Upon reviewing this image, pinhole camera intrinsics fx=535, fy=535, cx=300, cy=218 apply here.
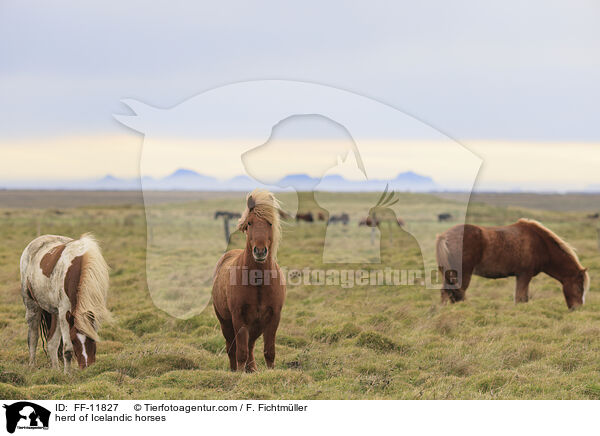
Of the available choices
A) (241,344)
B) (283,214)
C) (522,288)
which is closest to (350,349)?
(241,344)

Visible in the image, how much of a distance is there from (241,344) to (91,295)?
1.94 m

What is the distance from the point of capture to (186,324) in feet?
29.7

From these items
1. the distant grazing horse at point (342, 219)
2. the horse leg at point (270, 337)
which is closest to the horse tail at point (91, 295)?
the horse leg at point (270, 337)

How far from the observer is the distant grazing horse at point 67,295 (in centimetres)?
626

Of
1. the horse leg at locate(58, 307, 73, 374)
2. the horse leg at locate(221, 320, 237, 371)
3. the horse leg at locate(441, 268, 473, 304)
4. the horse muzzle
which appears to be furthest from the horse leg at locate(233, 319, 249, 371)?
the horse leg at locate(441, 268, 473, 304)

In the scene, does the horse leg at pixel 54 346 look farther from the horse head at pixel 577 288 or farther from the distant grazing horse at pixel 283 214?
the horse head at pixel 577 288

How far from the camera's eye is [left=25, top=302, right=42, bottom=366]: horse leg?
717cm

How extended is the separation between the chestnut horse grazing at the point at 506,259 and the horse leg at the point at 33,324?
6988 mm

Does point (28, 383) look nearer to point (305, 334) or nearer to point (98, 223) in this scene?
point (305, 334)

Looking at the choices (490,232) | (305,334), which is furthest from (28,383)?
(490,232)

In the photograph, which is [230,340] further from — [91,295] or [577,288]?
[577,288]

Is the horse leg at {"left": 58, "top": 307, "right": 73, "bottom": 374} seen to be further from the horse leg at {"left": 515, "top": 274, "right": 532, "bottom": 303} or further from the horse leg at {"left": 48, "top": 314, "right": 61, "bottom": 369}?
the horse leg at {"left": 515, "top": 274, "right": 532, "bottom": 303}
